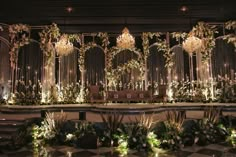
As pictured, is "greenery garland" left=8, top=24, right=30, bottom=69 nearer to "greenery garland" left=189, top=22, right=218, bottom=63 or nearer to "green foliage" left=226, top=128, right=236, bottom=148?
"greenery garland" left=189, top=22, right=218, bottom=63

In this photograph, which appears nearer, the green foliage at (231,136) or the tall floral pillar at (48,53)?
the green foliage at (231,136)

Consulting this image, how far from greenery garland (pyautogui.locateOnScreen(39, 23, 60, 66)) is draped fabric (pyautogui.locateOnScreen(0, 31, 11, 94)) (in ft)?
4.86

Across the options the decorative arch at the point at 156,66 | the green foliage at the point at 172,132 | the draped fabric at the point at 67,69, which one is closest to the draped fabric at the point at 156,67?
the decorative arch at the point at 156,66

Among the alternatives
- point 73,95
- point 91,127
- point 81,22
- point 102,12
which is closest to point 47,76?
point 73,95

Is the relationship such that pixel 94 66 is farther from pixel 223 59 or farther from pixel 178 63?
pixel 223 59

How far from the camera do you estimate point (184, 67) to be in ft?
37.6

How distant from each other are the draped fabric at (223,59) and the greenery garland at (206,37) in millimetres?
426

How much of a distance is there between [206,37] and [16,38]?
27.7 ft

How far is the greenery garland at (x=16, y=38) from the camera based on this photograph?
34.3ft

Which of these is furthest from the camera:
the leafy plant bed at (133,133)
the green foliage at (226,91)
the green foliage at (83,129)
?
the green foliage at (226,91)

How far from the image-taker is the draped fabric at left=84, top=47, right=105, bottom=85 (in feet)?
38.0

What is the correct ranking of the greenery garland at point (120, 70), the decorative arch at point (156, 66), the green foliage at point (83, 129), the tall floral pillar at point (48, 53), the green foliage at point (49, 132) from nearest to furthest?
the green foliage at point (83, 129) < the green foliage at point (49, 132) < the tall floral pillar at point (48, 53) < the greenery garland at point (120, 70) < the decorative arch at point (156, 66)

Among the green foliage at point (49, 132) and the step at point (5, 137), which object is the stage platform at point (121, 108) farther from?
the step at point (5, 137)

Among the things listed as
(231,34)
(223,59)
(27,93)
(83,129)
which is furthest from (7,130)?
(231,34)
